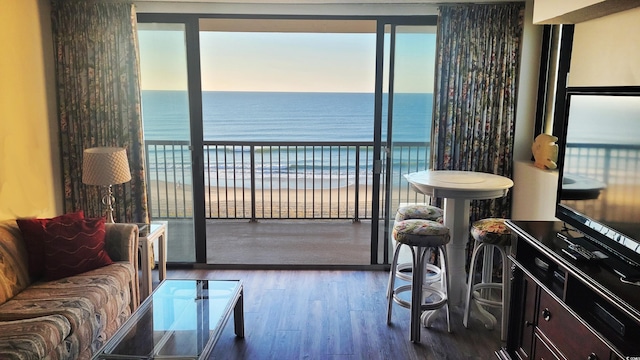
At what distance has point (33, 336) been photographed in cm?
237

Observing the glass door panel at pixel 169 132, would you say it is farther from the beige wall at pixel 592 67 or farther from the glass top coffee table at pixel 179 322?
the beige wall at pixel 592 67

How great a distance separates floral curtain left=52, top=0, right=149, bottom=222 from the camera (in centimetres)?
399

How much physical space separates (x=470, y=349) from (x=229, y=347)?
60.5 inches

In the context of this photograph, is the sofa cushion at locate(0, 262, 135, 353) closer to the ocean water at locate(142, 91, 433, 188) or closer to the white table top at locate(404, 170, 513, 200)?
the ocean water at locate(142, 91, 433, 188)

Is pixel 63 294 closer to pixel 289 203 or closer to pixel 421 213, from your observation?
pixel 421 213

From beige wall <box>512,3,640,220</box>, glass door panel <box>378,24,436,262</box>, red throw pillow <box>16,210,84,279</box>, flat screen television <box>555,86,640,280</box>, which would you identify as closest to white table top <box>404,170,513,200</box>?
beige wall <box>512,3,640,220</box>

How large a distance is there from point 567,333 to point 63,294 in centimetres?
267

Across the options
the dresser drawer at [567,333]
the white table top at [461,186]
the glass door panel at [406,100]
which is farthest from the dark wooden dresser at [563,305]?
the glass door panel at [406,100]

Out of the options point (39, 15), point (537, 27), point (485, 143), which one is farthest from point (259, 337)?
point (537, 27)

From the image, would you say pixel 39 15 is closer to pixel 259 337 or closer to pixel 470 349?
pixel 259 337

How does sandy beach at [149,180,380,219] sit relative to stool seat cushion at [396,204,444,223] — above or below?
below

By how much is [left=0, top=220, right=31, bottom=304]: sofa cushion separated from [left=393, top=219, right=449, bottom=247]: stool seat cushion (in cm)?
235

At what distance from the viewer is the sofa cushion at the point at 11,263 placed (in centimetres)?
286

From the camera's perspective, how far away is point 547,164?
3.66 meters
